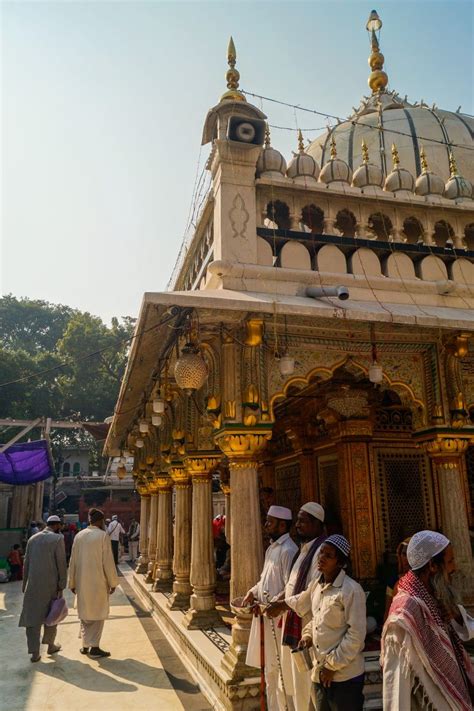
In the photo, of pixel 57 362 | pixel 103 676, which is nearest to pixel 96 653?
pixel 103 676

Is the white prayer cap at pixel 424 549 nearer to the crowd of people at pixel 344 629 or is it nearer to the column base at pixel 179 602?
the crowd of people at pixel 344 629

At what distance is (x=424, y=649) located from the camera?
271cm

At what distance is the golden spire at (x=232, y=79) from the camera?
659 centimetres

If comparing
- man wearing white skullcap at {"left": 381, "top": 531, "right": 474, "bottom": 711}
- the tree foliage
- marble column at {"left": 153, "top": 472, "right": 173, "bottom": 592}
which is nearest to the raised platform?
marble column at {"left": 153, "top": 472, "right": 173, "bottom": 592}

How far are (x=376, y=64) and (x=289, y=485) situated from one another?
9380 millimetres

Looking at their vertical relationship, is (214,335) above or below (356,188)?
below

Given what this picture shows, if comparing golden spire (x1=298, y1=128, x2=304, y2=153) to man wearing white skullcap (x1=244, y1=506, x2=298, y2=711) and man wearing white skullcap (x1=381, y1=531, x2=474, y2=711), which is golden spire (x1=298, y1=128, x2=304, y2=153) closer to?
man wearing white skullcap (x1=244, y1=506, x2=298, y2=711)

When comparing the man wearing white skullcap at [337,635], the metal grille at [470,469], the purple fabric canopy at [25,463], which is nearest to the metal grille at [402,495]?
the metal grille at [470,469]

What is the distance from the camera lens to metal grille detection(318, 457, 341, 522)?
9.04m

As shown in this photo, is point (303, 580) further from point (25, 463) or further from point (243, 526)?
point (25, 463)

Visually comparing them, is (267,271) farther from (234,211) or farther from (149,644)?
(149,644)

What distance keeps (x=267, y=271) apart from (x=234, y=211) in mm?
787

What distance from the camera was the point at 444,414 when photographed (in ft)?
21.5

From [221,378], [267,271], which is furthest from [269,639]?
[267,271]
